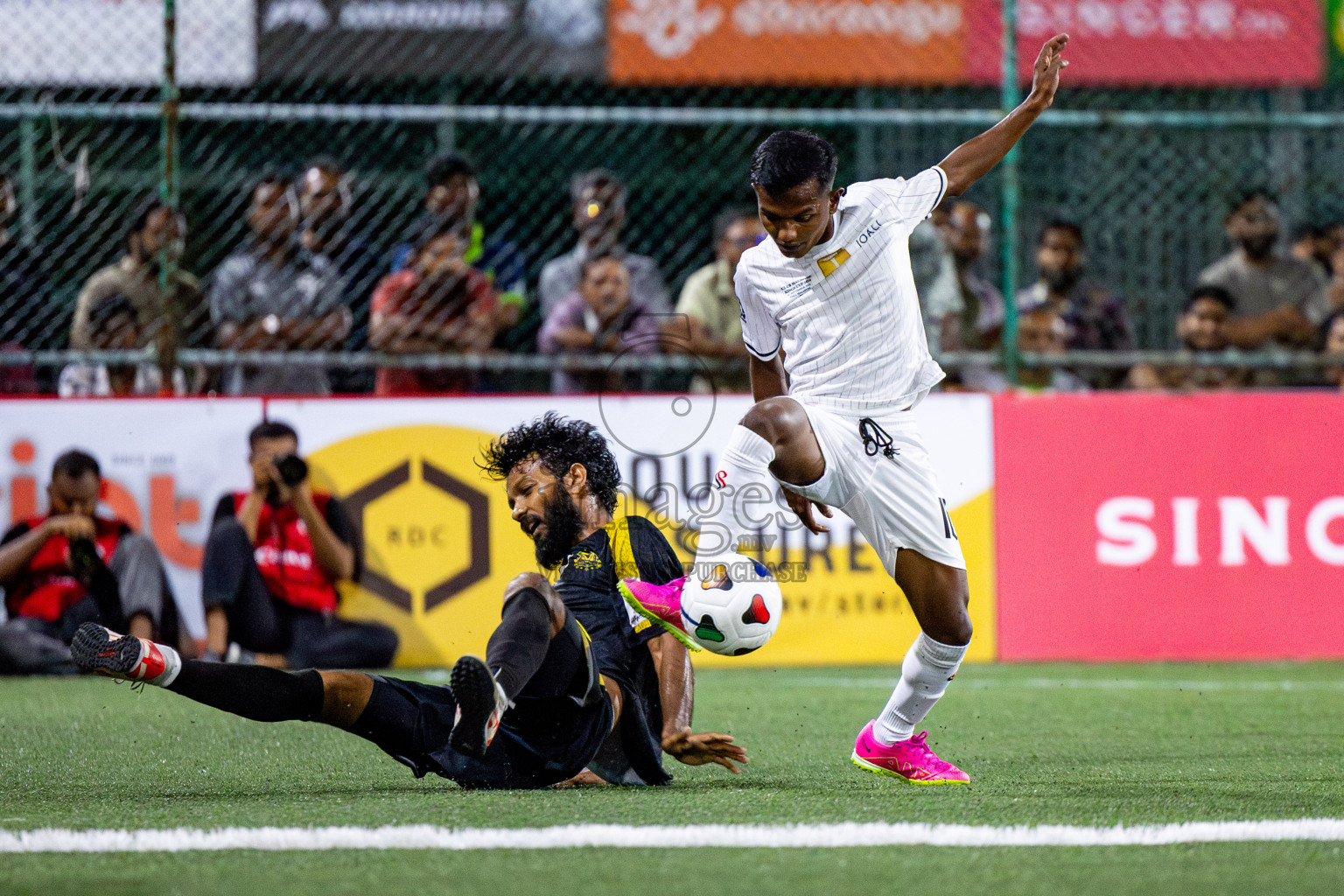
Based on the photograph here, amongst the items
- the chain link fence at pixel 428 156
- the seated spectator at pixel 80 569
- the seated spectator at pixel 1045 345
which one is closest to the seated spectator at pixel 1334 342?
the chain link fence at pixel 428 156

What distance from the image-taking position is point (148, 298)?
25.6 feet

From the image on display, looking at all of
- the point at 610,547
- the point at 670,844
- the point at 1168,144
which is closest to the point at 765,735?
the point at 610,547

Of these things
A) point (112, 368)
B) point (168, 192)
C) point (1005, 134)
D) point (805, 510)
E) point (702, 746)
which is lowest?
point (702, 746)

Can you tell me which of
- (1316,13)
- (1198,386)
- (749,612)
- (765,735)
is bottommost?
(765,735)

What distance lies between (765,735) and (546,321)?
3041 millimetres

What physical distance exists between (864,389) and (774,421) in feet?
1.10

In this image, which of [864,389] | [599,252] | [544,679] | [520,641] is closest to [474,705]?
[520,641]

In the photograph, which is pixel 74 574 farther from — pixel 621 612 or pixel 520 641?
pixel 520 641

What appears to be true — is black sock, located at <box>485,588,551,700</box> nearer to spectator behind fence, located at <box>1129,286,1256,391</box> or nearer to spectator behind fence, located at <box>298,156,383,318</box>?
spectator behind fence, located at <box>298,156,383,318</box>

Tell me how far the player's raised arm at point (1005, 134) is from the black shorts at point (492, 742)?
1800 millimetres

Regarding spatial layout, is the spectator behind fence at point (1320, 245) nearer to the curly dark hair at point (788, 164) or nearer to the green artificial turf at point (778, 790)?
the green artificial turf at point (778, 790)

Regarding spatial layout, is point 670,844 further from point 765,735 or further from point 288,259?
point 288,259

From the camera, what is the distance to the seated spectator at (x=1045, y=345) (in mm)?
8281

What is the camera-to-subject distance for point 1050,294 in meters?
8.66
